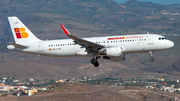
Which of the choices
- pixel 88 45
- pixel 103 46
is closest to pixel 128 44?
pixel 103 46

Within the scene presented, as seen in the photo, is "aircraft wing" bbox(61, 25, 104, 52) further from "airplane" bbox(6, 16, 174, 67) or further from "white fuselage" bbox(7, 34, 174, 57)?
"white fuselage" bbox(7, 34, 174, 57)

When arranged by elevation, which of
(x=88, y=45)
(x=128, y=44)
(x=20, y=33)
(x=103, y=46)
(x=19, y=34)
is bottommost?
(x=103, y=46)

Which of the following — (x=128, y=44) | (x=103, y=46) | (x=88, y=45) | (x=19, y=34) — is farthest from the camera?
(x=19, y=34)

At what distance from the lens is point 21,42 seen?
201ft

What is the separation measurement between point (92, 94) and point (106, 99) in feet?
37.9

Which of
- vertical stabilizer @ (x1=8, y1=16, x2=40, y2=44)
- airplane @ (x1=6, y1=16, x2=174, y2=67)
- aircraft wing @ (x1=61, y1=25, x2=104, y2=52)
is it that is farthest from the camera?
vertical stabilizer @ (x1=8, y1=16, x2=40, y2=44)

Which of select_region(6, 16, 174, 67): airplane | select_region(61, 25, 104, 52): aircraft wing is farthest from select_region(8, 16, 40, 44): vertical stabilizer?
select_region(61, 25, 104, 52): aircraft wing

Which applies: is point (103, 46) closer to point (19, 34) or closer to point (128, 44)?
point (128, 44)

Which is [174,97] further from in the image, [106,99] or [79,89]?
[79,89]

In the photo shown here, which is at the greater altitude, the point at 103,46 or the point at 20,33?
the point at 20,33

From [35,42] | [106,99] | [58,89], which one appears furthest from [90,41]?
[58,89]

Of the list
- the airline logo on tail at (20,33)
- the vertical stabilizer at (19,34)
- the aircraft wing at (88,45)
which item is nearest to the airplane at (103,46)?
the aircraft wing at (88,45)

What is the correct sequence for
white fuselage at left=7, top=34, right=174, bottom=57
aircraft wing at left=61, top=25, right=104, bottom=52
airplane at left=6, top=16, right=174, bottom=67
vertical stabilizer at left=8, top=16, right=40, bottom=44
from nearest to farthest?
aircraft wing at left=61, top=25, right=104, bottom=52 → airplane at left=6, top=16, right=174, bottom=67 → white fuselage at left=7, top=34, right=174, bottom=57 → vertical stabilizer at left=8, top=16, right=40, bottom=44

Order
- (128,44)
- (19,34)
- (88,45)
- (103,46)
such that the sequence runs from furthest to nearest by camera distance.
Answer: (19,34)
(128,44)
(103,46)
(88,45)
